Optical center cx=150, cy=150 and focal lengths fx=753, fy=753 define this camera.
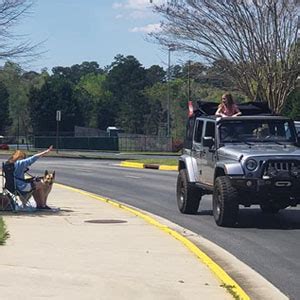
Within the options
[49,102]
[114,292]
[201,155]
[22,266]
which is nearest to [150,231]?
[201,155]

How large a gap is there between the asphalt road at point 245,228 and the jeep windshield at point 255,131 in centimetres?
156

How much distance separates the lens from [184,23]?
33.5m

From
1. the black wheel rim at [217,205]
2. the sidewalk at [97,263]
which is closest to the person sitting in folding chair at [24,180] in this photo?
the sidewalk at [97,263]

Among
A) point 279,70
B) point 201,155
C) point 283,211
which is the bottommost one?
point 283,211

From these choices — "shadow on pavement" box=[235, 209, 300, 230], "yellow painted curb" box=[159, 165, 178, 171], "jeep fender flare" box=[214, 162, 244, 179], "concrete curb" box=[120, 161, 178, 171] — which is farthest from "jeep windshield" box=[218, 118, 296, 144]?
"yellow painted curb" box=[159, 165, 178, 171]

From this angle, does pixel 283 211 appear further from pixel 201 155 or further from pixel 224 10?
pixel 224 10

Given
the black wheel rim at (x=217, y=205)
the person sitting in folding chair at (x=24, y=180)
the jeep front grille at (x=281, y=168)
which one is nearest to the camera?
the jeep front grille at (x=281, y=168)

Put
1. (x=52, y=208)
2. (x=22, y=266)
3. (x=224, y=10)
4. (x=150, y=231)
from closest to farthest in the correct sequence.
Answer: (x=22, y=266), (x=150, y=231), (x=52, y=208), (x=224, y=10)

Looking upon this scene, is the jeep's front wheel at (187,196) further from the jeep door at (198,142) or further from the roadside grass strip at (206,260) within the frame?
the roadside grass strip at (206,260)

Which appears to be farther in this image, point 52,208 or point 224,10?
point 224,10

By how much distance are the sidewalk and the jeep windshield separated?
2295 millimetres

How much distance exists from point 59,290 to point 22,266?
4.41 ft

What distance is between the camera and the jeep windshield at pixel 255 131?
45.9 feet

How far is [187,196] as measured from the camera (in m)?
15.4
